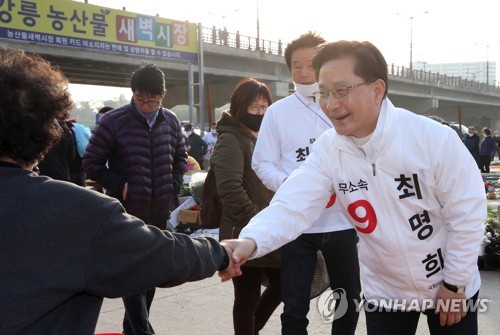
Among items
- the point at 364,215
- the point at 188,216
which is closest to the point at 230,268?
the point at 364,215

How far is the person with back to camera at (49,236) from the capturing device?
144cm

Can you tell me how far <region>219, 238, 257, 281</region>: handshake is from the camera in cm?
211

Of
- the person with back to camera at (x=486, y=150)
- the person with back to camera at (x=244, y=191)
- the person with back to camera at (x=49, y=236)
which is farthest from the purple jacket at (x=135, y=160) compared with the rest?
the person with back to camera at (x=486, y=150)

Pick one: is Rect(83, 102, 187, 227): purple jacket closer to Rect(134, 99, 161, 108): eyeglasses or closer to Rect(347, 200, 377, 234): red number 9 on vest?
Rect(134, 99, 161, 108): eyeglasses

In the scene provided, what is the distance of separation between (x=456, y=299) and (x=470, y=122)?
76268 millimetres

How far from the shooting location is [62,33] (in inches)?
724

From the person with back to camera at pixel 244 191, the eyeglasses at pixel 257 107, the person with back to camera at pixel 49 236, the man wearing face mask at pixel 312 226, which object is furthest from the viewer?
the eyeglasses at pixel 257 107

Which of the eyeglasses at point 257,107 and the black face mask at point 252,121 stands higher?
the eyeglasses at point 257,107

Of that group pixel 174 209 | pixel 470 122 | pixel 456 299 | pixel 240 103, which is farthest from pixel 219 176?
pixel 470 122

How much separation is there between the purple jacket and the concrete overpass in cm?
1369

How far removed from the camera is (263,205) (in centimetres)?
363

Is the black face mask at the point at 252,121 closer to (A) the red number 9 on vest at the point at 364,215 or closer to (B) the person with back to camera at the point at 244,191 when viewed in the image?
(B) the person with back to camera at the point at 244,191

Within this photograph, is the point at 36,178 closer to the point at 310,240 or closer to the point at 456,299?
the point at 456,299

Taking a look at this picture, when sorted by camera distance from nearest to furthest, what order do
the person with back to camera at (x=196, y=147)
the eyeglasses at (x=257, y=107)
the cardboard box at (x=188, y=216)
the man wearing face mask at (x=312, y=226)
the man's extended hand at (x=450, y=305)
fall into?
1. the man's extended hand at (x=450, y=305)
2. the man wearing face mask at (x=312, y=226)
3. the eyeglasses at (x=257, y=107)
4. the cardboard box at (x=188, y=216)
5. the person with back to camera at (x=196, y=147)
